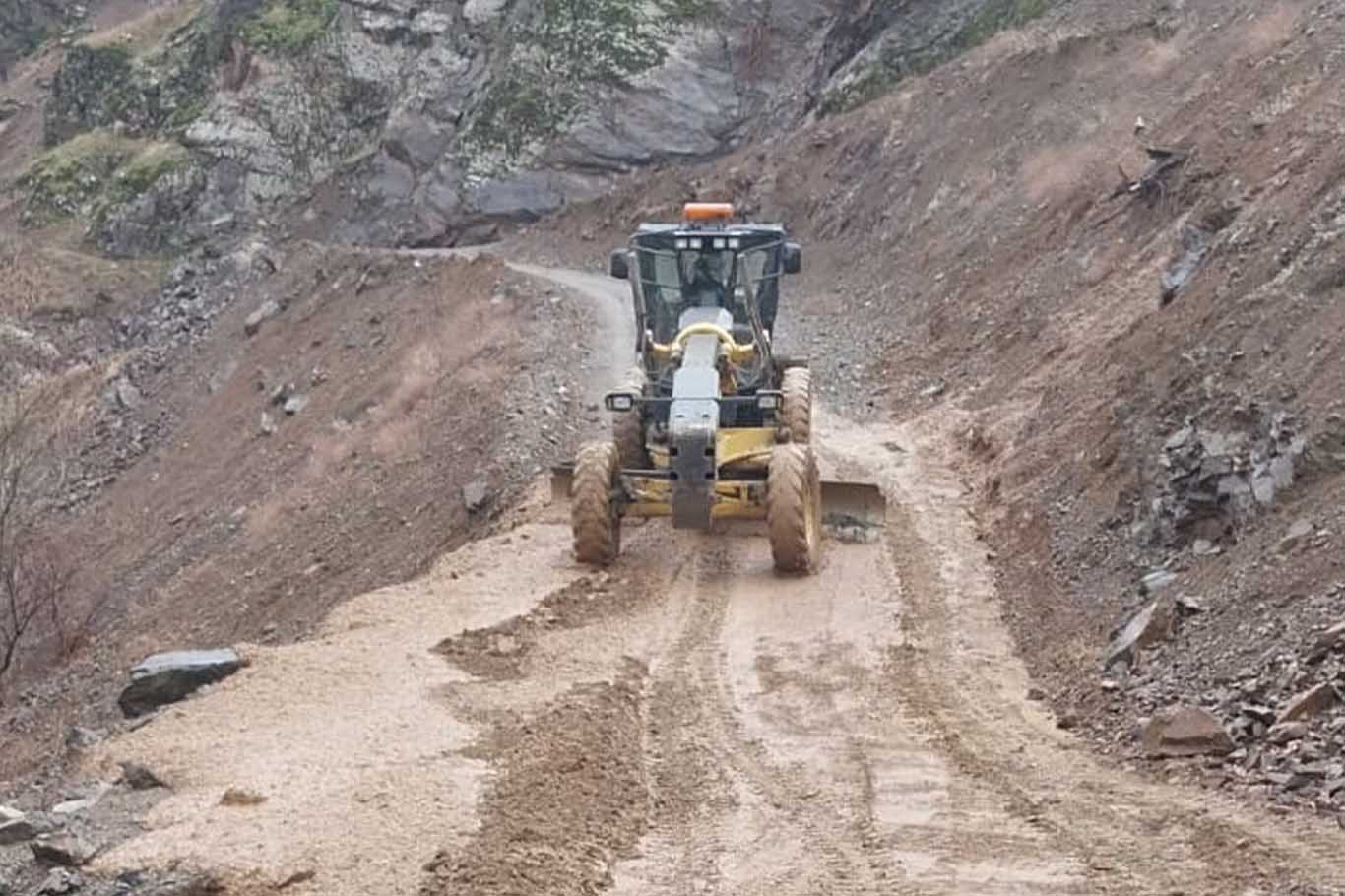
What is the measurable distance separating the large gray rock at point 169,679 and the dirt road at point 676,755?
228 mm

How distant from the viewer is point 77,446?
38812 millimetres

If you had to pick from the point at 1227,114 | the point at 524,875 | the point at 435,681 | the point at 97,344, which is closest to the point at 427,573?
the point at 435,681

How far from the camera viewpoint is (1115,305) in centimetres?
2339

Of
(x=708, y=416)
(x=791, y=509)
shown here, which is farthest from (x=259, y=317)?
(x=791, y=509)

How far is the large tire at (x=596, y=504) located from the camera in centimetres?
1581

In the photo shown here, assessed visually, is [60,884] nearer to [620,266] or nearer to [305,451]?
[620,266]

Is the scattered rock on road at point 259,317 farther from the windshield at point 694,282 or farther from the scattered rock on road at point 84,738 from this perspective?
the scattered rock on road at point 84,738

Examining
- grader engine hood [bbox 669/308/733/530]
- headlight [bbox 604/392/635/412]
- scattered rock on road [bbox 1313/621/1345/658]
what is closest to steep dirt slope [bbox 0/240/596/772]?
headlight [bbox 604/392/635/412]

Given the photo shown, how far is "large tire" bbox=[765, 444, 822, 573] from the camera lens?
15.3m

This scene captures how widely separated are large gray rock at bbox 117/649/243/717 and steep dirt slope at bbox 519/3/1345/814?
582 centimetres

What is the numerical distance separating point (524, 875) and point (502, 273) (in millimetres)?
28366

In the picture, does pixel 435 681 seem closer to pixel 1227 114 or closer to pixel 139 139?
pixel 1227 114

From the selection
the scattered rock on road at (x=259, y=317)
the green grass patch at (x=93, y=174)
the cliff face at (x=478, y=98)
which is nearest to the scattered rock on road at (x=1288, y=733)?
the scattered rock on road at (x=259, y=317)

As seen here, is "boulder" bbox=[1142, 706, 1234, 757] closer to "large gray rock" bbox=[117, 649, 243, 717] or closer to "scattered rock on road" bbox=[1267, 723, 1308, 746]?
"scattered rock on road" bbox=[1267, 723, 1308, 746]
